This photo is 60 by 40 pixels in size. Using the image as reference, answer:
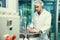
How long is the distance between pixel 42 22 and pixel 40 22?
0.04 metres

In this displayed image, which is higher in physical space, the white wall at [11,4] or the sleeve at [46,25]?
the white wall at [11,4]

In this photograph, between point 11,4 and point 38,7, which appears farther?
point 38,7

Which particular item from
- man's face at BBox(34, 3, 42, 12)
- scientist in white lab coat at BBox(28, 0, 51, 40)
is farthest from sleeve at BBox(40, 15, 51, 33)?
man's face at BBox(34, 3, 42, 12)

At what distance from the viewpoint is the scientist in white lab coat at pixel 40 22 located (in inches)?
106

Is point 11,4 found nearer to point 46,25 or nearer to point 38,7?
point 38,7

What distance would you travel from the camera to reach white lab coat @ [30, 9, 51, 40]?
2.69 metres

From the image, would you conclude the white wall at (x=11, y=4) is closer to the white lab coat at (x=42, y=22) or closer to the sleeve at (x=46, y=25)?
the white lab coat at (x=42, y=22)

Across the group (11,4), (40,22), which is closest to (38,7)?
(40,22)

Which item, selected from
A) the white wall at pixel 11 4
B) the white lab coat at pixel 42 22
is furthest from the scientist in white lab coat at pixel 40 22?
the white wall at pixel 11 4

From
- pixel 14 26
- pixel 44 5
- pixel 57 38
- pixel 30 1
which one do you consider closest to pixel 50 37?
pixel 57 38

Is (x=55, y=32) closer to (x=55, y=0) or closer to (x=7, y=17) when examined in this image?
(x=55, y=0)

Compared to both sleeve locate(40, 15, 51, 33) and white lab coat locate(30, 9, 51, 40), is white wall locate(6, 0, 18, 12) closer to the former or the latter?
white lab coat locate(30, 9, 51, 40)

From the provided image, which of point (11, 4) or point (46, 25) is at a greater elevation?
point (11, 4)

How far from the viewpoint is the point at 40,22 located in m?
2.69
